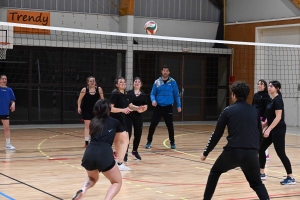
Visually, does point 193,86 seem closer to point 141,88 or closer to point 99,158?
point 141,88

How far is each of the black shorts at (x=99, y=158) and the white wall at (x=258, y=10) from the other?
45.6 ft

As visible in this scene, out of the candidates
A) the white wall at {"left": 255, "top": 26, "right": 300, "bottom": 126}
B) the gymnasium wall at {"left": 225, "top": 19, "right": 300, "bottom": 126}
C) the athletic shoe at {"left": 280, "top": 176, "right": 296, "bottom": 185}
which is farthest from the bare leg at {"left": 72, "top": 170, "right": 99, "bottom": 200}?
the gymnasium wall at {"left": 225, "top": 19, "right": 300, "bottom": 126}

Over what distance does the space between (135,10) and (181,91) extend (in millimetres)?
3418

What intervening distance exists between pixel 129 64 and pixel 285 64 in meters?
5.31

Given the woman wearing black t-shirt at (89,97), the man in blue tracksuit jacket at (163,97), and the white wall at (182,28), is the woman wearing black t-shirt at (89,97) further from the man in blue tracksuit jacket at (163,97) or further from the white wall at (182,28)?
the white wall at (182,28)

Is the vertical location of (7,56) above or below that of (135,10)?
below

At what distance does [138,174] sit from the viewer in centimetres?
866

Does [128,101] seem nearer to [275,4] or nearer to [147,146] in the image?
[147,146]

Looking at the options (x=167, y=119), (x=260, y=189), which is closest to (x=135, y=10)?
(x=167, y=119)

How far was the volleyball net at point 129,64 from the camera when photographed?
17125 millimetres

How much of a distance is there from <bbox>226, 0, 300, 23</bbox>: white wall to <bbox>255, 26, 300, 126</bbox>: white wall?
1.50 feet

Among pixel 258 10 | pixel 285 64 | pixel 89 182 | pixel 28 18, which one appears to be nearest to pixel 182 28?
pixel 258 10

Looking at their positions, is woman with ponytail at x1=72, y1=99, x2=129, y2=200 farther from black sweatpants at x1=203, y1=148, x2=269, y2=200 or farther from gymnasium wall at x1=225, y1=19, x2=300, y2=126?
gymnasium wall at x1=225, y1=19, x2=300, y2=126

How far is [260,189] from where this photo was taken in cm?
568
